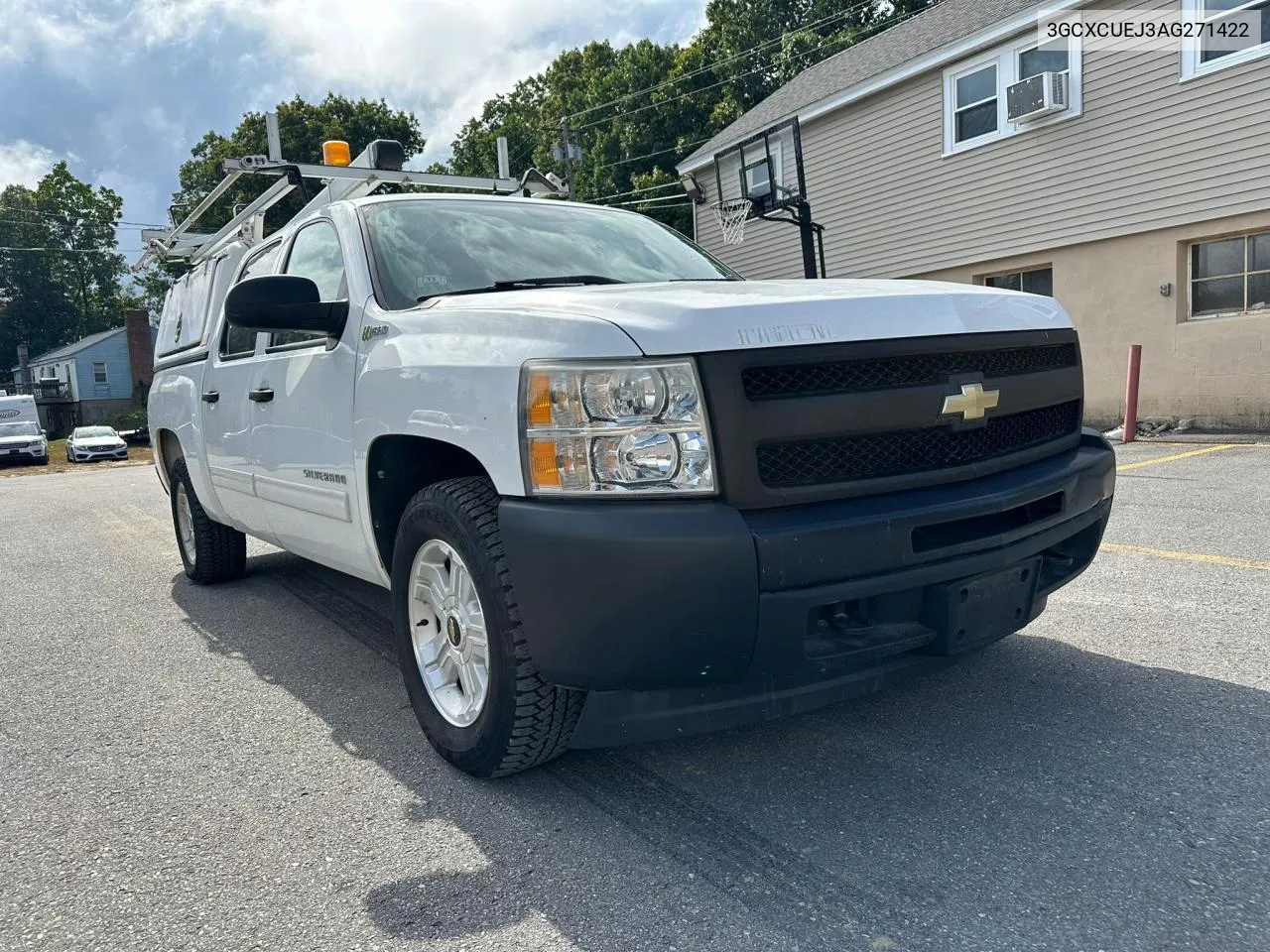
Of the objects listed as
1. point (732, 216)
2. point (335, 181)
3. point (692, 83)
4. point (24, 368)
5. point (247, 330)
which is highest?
point (692, 83)

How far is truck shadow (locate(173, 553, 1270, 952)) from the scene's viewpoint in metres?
2.10

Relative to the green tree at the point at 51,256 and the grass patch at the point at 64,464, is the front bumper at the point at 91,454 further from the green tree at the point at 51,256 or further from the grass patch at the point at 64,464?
the green tree at the point at 51,256

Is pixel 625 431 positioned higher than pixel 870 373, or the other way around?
pixel 870 373

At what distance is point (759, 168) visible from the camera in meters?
17.3

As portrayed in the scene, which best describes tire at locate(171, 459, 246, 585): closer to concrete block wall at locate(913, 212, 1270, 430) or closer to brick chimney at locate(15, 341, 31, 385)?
concrete block wall at locate(913, 212, 1270, 430)

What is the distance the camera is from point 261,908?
7.51ft

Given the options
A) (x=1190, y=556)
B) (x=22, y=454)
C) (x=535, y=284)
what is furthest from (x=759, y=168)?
(x=22, y=454)

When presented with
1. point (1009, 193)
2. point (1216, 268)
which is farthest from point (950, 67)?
point (1216, 268)

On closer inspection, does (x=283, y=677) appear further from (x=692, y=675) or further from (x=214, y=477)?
(x=692, y=675)

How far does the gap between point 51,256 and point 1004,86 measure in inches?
2785

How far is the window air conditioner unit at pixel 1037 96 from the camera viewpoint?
40.7 feet

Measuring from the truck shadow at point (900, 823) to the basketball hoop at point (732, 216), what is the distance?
14035mm

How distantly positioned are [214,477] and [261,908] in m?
3.24

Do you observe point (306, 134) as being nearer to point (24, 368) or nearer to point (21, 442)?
point (21, 442)
